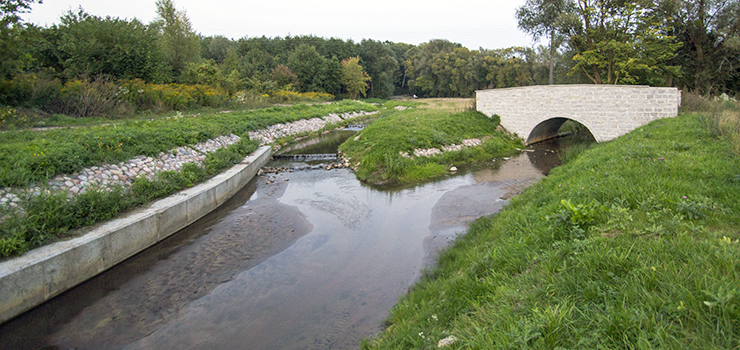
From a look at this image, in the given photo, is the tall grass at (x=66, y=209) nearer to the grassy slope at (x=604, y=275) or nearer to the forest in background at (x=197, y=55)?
the grassy slope at (x=604, y=275)

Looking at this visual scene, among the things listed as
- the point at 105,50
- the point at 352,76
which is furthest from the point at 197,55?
the point at 352,76

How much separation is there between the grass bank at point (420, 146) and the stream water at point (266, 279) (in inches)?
97.6

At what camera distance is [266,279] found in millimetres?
6230

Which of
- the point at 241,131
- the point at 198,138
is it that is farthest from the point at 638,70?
the point at 198,138

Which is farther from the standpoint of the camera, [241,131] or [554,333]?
[241,131]

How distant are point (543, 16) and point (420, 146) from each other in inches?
909

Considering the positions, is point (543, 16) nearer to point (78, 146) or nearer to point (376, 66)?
point (78, 146)

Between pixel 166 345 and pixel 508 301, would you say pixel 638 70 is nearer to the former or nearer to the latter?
pixel 508 301

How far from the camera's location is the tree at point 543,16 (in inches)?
1149

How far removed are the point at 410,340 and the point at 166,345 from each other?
318 cm

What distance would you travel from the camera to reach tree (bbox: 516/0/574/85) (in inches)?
1149

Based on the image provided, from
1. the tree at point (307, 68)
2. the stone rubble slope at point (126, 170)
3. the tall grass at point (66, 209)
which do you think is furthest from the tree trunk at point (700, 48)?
the tree at point (307, 68)

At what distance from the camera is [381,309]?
5.14 m

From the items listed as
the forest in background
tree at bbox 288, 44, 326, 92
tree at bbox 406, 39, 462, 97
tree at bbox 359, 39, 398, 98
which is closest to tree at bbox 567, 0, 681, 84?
the forest in background
